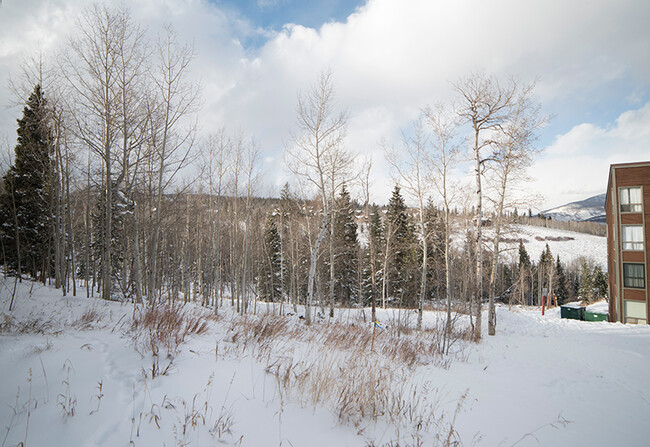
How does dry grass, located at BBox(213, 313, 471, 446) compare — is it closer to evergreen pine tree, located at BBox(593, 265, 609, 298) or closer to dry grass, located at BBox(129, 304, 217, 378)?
dry grass, located at BBox(129, 304, 217, 378)

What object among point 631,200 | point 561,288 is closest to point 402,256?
point 631,200

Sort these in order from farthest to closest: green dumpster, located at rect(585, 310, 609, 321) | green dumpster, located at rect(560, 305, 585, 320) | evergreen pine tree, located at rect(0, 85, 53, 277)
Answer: green dumpster, located at rect(560, 305, 585, 320) → green dumpster, located at rect(585, 310, 609, 321) → evergreen pine tree, located at rect(0, 85, 53, 277)

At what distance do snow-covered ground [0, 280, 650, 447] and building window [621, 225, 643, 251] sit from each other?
793 inches

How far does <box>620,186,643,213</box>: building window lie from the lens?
18.8 metres

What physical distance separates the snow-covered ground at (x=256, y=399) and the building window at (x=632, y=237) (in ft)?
66.1

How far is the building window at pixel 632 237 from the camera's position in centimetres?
1881

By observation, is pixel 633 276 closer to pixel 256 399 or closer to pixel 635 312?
pixel 635 312

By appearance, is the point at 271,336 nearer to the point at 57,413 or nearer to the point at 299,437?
the point at 299,437

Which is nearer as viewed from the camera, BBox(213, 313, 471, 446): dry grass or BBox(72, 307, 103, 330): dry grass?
BBox(213, 313, 471, 446): dry grass

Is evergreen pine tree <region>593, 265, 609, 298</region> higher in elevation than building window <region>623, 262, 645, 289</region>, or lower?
lower

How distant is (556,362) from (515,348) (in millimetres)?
2181

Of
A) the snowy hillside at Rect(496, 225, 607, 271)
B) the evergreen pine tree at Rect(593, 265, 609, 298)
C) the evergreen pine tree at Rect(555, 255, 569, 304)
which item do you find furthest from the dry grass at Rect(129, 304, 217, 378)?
the snowy hillside at Rect(496, 225, 607, 271)

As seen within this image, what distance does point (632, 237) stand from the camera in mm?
19094

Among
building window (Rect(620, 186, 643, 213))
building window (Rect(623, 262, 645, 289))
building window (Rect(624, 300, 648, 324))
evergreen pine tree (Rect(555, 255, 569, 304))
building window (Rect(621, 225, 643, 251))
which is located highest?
building window (Rect(620, 186, 643, 213))
